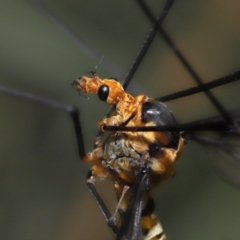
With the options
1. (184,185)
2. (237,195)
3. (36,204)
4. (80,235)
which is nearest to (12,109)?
(36,204)

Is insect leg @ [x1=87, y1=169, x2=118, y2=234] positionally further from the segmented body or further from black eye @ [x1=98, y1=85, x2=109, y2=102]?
black eye @ [x1=98, y1=85, x2=109, y2=102]

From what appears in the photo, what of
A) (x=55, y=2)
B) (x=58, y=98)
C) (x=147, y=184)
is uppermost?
(x=55, y=2)

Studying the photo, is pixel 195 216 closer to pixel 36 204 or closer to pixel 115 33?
pixel 36 204

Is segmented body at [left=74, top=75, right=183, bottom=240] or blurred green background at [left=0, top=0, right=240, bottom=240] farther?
blurred green background at [left=0, top=0, right=240, bottom=240]

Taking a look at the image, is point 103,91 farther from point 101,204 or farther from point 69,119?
point 69,119

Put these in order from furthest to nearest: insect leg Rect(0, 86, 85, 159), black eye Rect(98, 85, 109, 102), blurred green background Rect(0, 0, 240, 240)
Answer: blurred green background Rect(0, 0, 240, 240) < black eye Rect(98, 85, 109, 102) < insect leg Rect(0, 86, 85, 159)

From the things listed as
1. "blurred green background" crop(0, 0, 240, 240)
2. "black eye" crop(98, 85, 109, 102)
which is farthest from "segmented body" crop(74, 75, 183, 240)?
"blurred green background" crop(0, 0, 240, 240)
